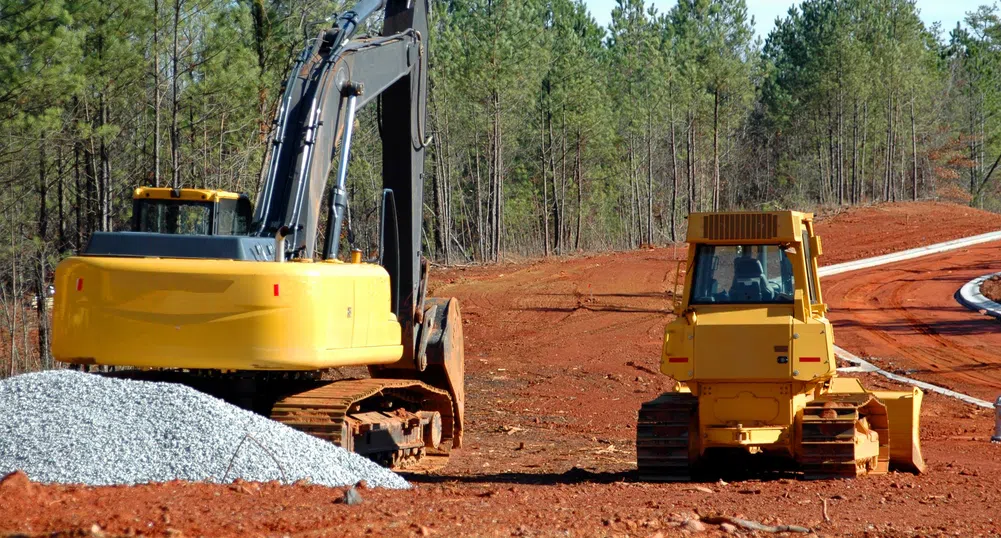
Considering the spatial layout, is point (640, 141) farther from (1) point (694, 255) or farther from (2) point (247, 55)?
(1) point (694, 255)

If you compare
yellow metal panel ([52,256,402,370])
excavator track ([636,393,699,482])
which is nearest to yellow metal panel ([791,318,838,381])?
excavator track ([636,393,699,482])

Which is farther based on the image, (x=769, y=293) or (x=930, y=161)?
(x=930, y=161)

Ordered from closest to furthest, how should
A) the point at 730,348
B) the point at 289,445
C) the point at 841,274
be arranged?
1. the point at 289,445
2. the point at 730,348
3. the point at 841,274

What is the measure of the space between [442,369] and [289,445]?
3903 mm

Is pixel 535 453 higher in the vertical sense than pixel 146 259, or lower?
lower

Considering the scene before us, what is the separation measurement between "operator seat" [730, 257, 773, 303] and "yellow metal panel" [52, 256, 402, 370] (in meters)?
4.30

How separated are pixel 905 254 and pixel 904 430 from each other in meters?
26.0

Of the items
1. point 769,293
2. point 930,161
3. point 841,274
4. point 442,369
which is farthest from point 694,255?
point 930,161

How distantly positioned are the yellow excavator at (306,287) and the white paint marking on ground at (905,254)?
22.1 metres

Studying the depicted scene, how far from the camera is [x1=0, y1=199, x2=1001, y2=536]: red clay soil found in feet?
22.4

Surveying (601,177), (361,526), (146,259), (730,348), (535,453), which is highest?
(601,177)

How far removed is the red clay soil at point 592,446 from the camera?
22.4 feet

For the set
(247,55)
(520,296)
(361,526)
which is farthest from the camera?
(520,296)

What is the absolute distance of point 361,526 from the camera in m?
6.52
